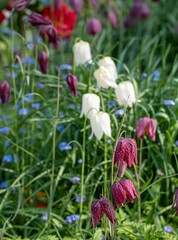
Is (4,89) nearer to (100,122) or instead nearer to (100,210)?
(100,122)

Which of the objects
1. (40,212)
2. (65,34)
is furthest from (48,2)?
(40,212)

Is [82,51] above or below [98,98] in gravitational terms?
above

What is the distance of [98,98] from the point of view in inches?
82.1

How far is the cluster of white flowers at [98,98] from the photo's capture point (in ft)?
6.25

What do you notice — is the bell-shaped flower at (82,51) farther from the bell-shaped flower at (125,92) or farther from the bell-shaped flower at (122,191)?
the bell-shaped flower at (122,191)

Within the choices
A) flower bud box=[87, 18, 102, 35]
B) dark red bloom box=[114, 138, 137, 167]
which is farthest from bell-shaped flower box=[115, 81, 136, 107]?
flower bud box=[87, 18, 102, 35]

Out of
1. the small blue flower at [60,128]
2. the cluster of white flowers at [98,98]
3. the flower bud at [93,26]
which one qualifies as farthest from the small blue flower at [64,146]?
the flower bud at [93,26]

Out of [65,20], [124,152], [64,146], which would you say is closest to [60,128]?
[64,146]

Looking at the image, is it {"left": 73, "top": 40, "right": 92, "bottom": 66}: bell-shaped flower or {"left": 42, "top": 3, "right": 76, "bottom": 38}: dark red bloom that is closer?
{"left": 73, "top": 40, "right": 92, "bottom": 66}: bell-shaped flower

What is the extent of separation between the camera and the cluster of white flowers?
1905 mm

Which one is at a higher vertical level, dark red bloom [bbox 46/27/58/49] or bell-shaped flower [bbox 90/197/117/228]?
dark red bloom [bbox 46/27/58/49]

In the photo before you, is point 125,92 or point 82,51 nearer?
point 125,92

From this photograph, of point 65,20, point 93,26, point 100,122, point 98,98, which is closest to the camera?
point 100,122

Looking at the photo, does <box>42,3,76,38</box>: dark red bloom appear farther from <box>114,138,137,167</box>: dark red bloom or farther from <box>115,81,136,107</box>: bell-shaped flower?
<box>114,138,137,167</box>: dark red bloom
